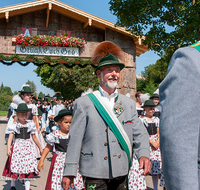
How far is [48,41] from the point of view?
9766 millimetres

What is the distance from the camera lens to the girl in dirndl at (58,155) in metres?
4.08

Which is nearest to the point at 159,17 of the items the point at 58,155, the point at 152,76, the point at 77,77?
the point at 58,155

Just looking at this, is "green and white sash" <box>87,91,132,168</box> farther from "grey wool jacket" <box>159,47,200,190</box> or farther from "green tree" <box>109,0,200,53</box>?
"green tree" <box>109,0,200,53</box>

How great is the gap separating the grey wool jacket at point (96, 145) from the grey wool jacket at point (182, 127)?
1.42 meters

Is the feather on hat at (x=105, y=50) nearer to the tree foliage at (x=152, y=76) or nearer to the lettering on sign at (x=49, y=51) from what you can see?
the lettering on sign at (x=49, y=51)

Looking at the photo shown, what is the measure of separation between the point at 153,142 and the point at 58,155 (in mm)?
1991

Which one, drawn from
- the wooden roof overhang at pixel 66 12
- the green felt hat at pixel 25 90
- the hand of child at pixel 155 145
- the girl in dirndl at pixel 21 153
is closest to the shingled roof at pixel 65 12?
the wooden roof overhang at pixel 66 12

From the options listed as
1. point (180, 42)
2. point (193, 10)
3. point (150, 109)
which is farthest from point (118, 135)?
point (180, 42)

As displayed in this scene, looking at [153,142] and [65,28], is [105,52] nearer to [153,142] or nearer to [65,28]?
[153,142]

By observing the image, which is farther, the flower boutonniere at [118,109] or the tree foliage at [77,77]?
the tree foliage at [77,77]

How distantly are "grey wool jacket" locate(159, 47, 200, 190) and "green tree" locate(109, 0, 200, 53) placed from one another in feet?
22.9

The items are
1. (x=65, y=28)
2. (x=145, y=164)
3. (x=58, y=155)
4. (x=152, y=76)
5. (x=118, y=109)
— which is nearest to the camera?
(x=145, y=164)

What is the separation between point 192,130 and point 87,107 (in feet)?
5.46

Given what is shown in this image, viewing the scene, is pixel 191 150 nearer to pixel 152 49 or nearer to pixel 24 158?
pixel 24 158
